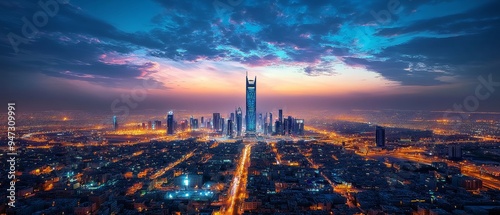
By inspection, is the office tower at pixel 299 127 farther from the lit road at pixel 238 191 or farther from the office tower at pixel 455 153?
the lit road at pixel 238 191

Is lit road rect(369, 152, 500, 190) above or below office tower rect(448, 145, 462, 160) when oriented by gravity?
below

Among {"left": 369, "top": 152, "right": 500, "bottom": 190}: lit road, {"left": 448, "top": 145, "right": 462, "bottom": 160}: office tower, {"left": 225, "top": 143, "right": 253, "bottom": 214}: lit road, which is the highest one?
{"left": 448, "top": 145, "right": 462, "bottom": 160}: office tower

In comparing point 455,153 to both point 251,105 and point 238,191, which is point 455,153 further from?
point 251,105

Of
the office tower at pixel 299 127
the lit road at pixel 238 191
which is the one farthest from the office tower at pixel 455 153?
the office tower at pixel 299 127

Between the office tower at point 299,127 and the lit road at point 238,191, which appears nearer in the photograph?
the lit road at point 238,191

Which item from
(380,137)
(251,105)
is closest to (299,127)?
(251,105)

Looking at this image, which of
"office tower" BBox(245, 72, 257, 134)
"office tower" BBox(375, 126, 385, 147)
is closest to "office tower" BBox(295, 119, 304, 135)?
"office tower" BBox(245, 72, 257, 134)

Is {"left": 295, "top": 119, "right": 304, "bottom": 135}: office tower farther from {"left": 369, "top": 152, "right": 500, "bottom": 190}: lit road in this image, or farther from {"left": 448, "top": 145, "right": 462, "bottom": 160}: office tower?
{"left": 448, "top": 145, "right": 462, "bottom": 160}: office tower

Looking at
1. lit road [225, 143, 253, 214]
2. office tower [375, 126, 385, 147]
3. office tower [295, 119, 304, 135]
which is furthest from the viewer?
office tower [295, 119, 304, 135]

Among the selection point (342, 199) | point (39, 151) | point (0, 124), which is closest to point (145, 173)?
point (342, 199)

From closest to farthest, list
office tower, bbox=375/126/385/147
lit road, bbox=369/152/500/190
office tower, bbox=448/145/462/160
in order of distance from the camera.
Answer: lit road, bbox=369/152/500/190
office tower, bbox=448/145/462/160
office tower, bbox=375/126/385/147
